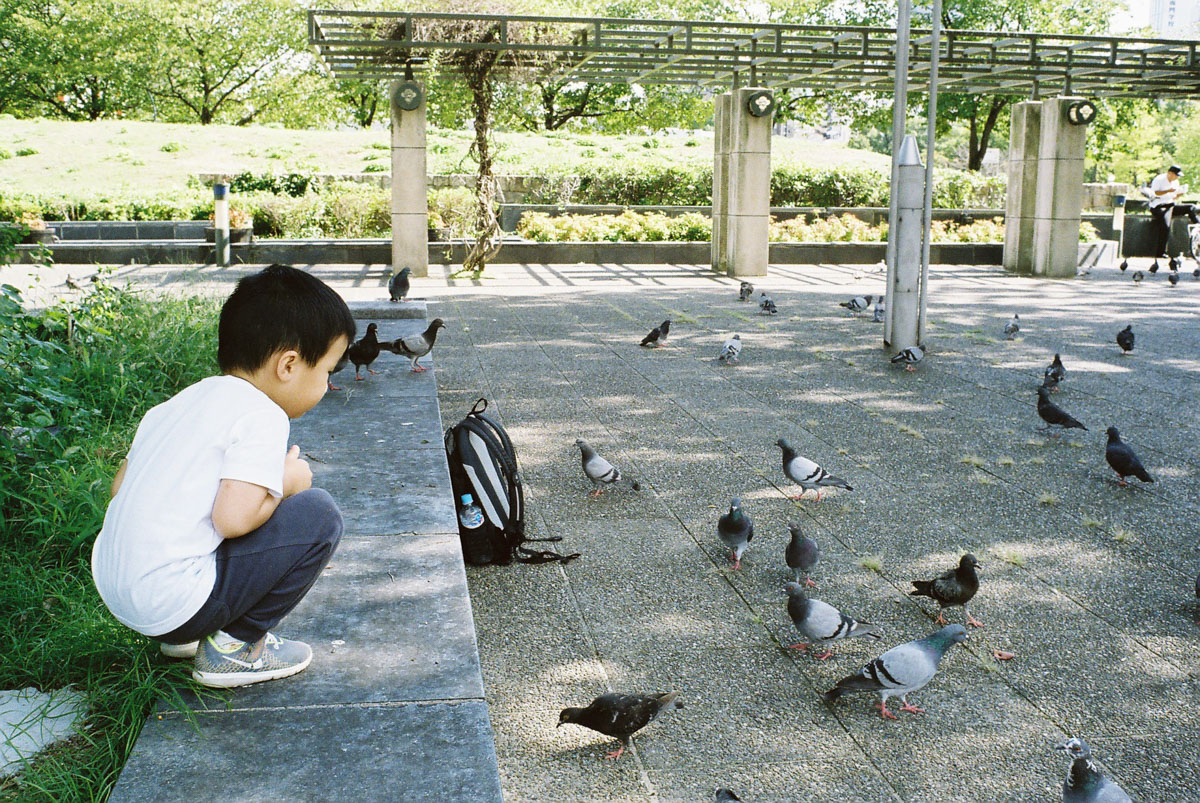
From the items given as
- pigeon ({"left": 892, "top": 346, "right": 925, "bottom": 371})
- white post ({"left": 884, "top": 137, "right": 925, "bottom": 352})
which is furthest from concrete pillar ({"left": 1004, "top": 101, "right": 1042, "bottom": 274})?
pigeon ({"left": 892, "top": 346, "right": 925, "bottom": 371})

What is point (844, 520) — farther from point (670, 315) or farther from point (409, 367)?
point (670, 315)

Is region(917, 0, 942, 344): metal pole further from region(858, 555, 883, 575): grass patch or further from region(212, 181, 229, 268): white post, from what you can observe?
region(212, 181, 229, 268): white post

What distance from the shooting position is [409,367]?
29.8ft

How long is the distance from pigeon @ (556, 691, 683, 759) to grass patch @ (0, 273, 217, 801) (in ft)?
4.14

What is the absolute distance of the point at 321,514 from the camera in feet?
9.55

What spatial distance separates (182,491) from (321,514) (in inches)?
15.2

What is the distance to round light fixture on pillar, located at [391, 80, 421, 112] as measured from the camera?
18141 mm

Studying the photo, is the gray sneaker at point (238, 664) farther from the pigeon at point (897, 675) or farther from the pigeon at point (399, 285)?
the pigeon at point (399, 285)

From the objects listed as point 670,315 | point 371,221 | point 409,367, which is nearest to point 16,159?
point 371,221

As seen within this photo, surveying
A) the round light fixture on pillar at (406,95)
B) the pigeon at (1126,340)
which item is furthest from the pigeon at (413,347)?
the round light fixture on pillar at (406,95)

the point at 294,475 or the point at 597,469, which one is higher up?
the point at 294,475

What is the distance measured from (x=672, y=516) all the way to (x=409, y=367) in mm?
3769

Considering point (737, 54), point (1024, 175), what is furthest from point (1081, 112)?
point (737, 54)

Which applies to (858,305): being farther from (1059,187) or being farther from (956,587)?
(956,587)
